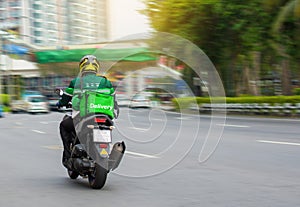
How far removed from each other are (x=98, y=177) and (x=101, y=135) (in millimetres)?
593

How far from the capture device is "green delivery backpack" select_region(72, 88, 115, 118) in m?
7.11

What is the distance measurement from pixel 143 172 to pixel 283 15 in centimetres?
1756

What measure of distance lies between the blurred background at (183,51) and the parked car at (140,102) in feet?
0.41

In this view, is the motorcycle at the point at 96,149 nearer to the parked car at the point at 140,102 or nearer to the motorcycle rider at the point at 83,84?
the motorcycle rider at the point at 83,84

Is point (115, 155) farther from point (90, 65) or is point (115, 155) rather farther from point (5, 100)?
point (5, 100)

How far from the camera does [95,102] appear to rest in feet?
23.4

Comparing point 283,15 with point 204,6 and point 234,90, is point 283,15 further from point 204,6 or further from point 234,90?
point 234,90

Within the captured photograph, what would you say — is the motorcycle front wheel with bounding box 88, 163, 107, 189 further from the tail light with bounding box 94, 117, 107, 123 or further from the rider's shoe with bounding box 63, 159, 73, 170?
the tail light with bounding box 94, 117, 107, 123

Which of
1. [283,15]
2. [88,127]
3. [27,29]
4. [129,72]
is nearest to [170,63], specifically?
[129,72]

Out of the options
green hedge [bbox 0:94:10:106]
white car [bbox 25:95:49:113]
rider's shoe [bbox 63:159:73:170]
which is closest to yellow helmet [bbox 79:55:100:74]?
rider's shoe [bbox 63:159:73:170]

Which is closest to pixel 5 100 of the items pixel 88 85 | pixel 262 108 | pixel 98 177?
pixel 262 108

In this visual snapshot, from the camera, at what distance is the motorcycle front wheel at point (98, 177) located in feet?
23.4

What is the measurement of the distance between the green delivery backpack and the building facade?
333 ft

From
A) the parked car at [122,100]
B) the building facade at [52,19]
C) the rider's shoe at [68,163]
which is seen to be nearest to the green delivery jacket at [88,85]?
the parked car at [122,100]
